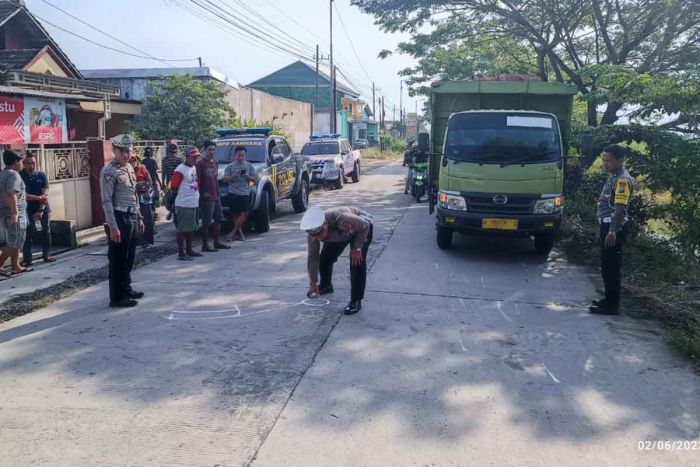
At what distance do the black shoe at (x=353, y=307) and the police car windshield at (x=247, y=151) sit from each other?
651 cm

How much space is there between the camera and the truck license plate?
336 inches

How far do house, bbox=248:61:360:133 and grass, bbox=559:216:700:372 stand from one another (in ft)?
151

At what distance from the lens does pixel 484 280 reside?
7863 millimetres

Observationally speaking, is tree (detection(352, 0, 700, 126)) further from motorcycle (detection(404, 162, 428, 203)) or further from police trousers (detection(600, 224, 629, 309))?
police trousers (detection(600, 224, 629, 309))

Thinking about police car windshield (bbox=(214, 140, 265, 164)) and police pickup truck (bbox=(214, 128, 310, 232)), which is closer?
police pickup truck (bbox=(214, 128, 310, 232))

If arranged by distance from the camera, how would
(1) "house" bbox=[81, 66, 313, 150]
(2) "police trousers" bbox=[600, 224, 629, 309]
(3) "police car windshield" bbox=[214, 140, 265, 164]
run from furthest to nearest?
1. (1) "house" bbox=[81, 66, 313, 150]
2. (3) "police car windshield" bbox=[214, 140, 265, 164]
3. (2) "police trousers" bbox=[600, 224, 629, 309]

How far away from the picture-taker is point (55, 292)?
7242 millimetres

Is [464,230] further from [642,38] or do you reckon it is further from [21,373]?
[642,38]

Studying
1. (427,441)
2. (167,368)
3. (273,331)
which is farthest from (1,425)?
(427,441)

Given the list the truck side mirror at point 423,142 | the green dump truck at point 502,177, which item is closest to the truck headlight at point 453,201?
the green dump truck at point 502,177

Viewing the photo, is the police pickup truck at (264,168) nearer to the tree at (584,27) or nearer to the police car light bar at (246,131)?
the police car light bar at (246,131)

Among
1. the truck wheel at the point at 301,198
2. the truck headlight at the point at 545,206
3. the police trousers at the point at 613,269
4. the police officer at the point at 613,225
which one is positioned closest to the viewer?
the police officer at the point at 613,225

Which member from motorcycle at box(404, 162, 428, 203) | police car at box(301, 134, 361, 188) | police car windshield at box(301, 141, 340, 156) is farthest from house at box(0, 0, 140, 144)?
motorcycle at box(404, 162, 428, 203)

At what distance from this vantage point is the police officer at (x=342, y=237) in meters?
5.82
